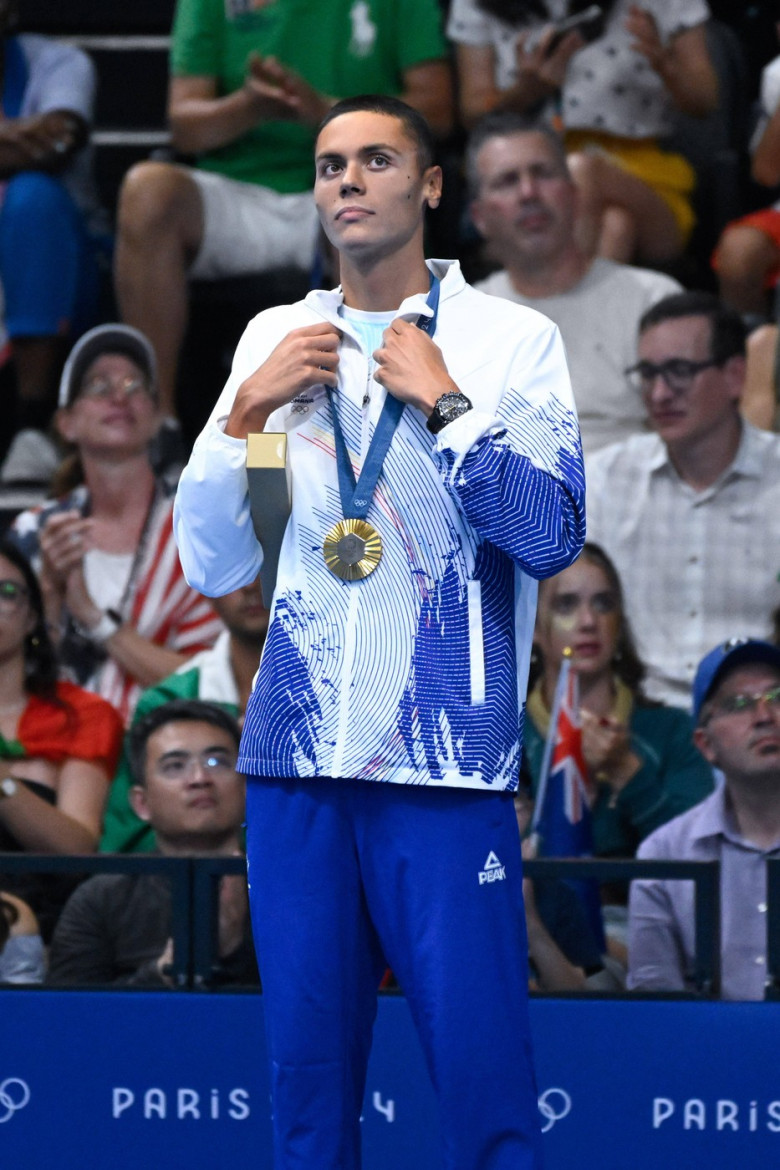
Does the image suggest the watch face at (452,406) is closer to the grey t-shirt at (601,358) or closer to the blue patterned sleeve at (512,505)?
the blue patterned sleeve at (512,505)

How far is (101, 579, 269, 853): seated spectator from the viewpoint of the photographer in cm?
427

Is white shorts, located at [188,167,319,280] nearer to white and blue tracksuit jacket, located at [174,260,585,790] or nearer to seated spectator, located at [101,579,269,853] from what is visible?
seated spectator, located at [101,579,269,853]

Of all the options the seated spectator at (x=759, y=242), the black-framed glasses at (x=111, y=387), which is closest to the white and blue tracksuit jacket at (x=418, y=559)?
the black-framed glasses at (x=111, y=387)

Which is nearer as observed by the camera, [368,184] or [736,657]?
[368,184]

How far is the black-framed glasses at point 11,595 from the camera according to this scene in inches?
169

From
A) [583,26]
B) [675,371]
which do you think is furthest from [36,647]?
[583,26]

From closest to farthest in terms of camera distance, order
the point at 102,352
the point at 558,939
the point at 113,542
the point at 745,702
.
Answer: the point at 558,939 < the point at 745,702 < the point at 113,542 < the point at 102,352

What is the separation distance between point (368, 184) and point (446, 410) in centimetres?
31

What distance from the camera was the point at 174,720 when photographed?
3887 millimetres

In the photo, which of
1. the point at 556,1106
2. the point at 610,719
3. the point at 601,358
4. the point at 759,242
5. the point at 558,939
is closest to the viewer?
the point at 556,1106

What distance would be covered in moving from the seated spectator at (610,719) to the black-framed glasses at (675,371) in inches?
22.9

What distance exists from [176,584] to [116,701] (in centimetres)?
38

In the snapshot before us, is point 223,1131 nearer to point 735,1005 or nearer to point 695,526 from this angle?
point 735,1005

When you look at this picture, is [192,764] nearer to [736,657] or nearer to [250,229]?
[736,657]
